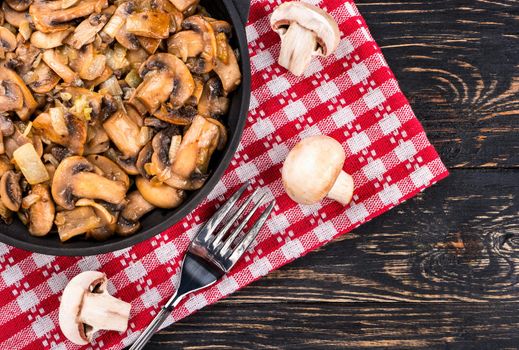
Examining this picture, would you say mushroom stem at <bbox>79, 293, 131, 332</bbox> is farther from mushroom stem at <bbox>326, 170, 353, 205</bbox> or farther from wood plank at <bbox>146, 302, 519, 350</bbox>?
mushroom stem at <bbox>326, 170, 353, 205</bbox>

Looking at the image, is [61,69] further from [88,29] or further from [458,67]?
[458,67]

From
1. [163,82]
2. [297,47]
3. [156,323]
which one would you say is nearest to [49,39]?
[163,82]

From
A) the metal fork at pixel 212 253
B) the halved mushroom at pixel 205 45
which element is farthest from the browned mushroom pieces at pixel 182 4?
the metal fork at pixel 212 253

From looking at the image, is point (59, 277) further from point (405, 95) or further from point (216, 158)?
point (405, 95)

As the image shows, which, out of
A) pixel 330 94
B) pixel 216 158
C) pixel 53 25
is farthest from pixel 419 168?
pixel 53 25

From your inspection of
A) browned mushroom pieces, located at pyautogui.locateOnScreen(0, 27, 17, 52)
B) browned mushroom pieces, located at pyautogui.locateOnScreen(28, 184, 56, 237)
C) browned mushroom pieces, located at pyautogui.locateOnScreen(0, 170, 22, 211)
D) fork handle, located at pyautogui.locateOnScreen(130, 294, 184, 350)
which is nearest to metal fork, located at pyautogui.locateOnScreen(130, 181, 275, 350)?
fork handle, located at pyautogui.locateOnScreen(130, 294, 184, 350)
